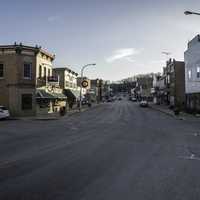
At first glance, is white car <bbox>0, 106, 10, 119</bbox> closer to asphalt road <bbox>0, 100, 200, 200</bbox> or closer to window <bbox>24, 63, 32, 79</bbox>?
window <bbox>24, 63, 32, 79</bbox>

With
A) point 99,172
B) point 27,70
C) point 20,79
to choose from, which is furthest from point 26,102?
point 99,172

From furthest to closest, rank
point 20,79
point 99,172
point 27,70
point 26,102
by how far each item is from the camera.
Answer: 1. point 27,70
2. point 26,102
3. point 20,79
4. point 99,172

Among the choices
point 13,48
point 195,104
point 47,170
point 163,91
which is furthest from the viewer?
point 163,91

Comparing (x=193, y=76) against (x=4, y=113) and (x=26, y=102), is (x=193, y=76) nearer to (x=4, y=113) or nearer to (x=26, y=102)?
(x=26, y=102)

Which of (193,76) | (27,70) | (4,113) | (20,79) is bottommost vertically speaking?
(4,113)

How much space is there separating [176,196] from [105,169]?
10.7ft

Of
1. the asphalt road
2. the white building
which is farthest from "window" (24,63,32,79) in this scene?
the asphalt road

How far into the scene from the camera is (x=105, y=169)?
10.2 m

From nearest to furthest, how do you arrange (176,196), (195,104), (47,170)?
1. (176,196)
2. (47,170)
3. (195,104)

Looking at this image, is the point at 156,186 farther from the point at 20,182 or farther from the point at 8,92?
the point at 8,92

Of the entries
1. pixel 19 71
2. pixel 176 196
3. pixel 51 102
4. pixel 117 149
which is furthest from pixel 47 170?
pixel 51 102

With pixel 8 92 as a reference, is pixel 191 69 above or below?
above

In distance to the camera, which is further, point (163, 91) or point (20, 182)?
point (163, 91)

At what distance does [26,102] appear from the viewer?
4141 centimetres
